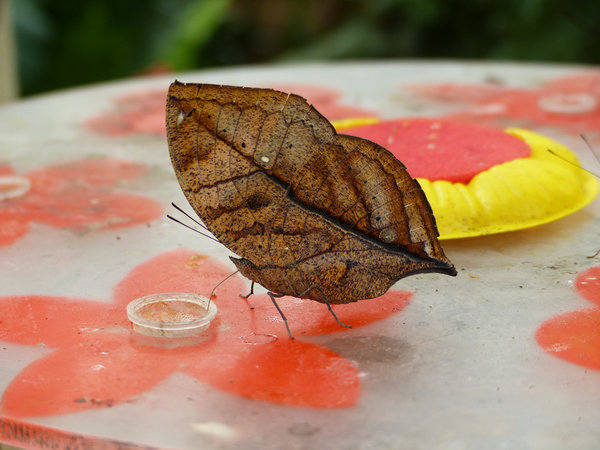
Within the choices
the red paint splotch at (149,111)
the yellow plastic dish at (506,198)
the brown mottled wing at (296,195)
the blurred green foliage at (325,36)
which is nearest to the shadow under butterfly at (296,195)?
the brown mottled wing at (296,195)

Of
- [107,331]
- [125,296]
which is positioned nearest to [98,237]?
[125,296]

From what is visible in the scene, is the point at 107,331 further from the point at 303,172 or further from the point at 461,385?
the point at 461,385

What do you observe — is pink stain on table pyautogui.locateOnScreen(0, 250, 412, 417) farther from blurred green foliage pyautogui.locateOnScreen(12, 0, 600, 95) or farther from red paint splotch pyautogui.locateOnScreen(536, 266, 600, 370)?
blurred green foliage pyautogui.locateOnScreen(12, 0, 600, 95)

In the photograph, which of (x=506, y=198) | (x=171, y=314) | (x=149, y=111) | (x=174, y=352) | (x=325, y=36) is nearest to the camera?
(x=174, y=352)

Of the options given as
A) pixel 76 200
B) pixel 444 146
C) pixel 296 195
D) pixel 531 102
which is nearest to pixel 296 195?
pixel 296 195

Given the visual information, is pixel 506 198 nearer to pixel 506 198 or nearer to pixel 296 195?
pixel 506 198
